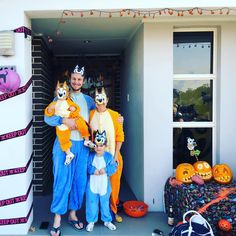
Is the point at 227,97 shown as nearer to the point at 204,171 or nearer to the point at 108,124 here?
the point at 204,171

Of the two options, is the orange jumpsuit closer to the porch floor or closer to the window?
the porch floor

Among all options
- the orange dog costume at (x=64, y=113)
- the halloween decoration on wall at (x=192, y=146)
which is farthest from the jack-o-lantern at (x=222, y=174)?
the orange dog costume at (x=64, y=113)

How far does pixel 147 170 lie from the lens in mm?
4422

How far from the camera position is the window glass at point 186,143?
14.9ft

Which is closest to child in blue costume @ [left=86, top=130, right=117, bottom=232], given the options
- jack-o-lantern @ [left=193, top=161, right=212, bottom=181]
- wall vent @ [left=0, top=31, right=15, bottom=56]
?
jack-o-lantern @ [left=193, top=161, right=212, bottom=181]

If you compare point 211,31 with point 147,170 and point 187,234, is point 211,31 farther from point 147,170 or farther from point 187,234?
point 187,234

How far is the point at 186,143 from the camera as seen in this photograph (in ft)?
14.9

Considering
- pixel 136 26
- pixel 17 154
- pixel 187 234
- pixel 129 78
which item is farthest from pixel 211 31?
pixel 17 154

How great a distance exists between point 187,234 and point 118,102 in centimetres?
469

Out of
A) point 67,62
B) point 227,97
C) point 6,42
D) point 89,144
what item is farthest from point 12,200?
point 67,62

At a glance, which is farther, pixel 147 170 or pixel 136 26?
pixel 136 26

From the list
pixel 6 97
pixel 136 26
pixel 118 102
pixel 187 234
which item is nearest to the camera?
pixel 187 234

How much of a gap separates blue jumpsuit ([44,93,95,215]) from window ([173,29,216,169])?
140 cm

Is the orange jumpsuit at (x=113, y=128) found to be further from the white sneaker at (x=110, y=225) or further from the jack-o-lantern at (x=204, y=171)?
the jack-o-lantern at (x=204, y=171)
